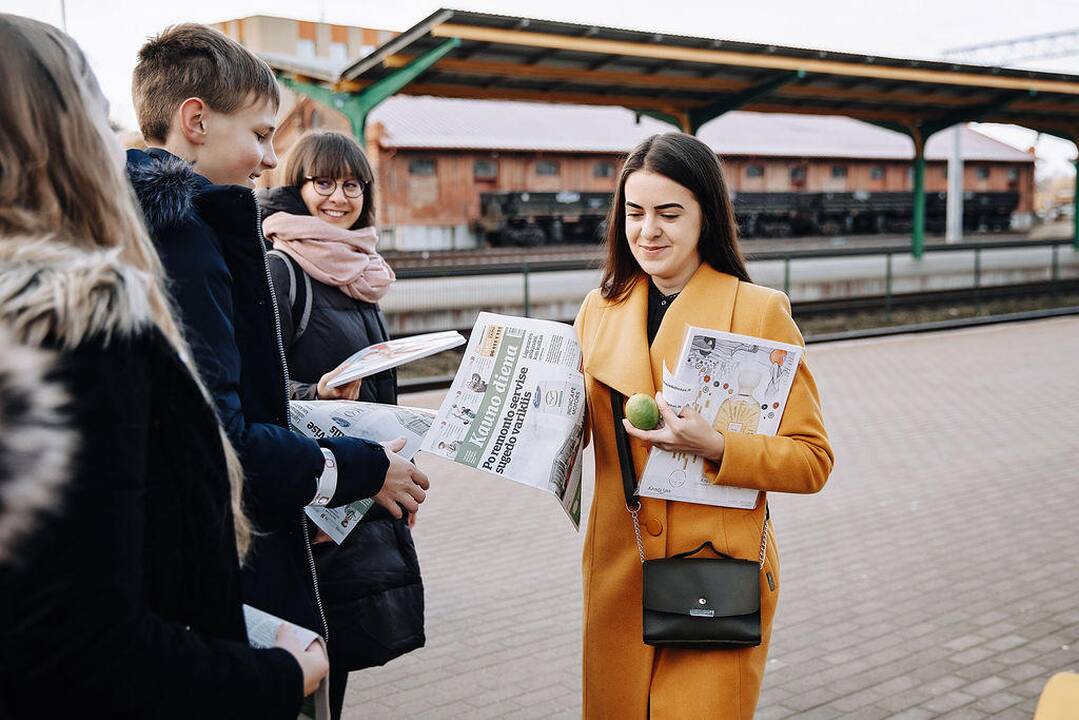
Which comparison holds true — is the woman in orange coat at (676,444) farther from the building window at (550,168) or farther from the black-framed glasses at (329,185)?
the building window at (550,168)

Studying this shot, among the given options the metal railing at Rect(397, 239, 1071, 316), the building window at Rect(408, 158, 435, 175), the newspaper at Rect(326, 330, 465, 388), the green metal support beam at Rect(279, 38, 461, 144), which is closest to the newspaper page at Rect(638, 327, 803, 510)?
the newspaper at Rect(326, 330, 465, 388)

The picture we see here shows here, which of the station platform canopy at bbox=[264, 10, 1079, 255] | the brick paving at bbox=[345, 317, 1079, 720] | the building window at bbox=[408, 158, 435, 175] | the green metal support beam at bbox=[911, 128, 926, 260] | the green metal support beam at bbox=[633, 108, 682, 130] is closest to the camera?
the brick paving at bbox=[345, 317, 1079, 720]

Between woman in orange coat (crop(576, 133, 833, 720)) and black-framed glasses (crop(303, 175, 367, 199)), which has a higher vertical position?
black-framed glasses (crop(303, 175, 367, 199))

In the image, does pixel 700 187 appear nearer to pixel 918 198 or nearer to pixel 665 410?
pixel 665 410

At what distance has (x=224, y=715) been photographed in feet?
4.17

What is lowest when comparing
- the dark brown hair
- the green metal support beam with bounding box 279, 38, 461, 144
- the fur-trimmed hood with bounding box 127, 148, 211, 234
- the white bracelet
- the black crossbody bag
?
the black crossbody bag

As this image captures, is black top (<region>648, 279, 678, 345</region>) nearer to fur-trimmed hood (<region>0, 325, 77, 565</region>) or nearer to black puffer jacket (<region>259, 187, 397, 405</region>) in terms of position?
black puffer jacket (<region>259, 187, 397, 405</region>)

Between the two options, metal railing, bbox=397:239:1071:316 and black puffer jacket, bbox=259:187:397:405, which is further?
metal railing, bbox=397:239:1071:316

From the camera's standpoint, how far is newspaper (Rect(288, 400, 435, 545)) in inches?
95.3

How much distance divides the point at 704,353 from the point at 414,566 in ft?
3.37

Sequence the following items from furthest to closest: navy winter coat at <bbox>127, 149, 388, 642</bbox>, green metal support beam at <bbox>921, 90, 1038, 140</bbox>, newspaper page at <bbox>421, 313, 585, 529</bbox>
A: green metal support beam at <bbox>921, 90, 1038, 140</bbox>, newspaper page at <bbox>421, 313, 585, 529</bbox>, navy winter coat at <bbox>127, 149, 388, 642</bbox>

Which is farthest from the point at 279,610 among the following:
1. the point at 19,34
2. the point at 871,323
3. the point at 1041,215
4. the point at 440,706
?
the point at 1041,215

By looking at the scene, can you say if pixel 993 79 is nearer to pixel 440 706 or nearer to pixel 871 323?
pixel 871 323

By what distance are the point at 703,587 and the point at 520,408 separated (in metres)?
0.63
